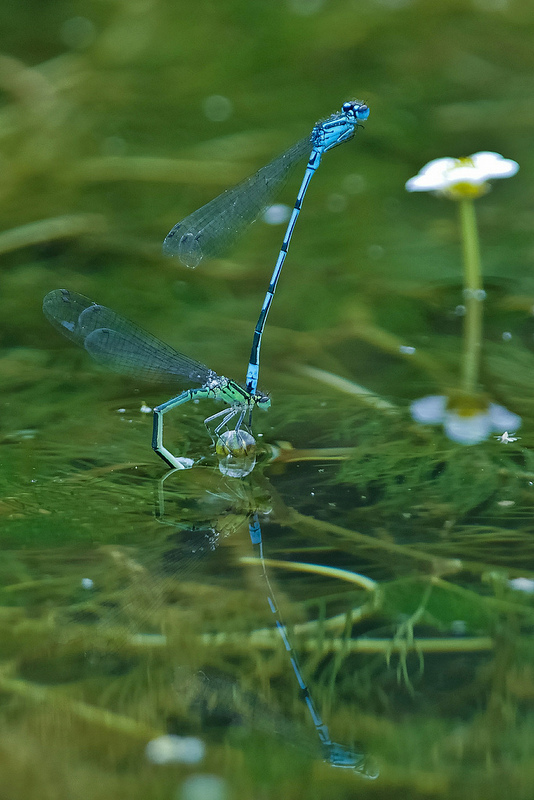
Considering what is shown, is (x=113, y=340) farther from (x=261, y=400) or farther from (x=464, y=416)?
(x=464, y=416)

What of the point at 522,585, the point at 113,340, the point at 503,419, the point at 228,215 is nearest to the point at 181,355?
the point at 113,340

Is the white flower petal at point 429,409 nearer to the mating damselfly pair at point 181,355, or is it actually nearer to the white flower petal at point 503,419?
the white flower petal at point 503,419

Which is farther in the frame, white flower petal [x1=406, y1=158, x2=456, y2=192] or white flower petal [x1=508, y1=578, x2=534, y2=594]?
white flower petal [x1=406, y1=158, x2=456, y2=192]

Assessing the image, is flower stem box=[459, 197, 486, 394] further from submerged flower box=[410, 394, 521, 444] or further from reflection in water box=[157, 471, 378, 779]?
reflection in water box=[157, 471, 378, 779]

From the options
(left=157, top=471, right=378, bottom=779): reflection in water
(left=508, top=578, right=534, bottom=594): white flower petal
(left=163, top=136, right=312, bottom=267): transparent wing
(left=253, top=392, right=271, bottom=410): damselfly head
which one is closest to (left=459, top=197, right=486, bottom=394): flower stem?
(left=253, top=392, right=271, bottom=410): damselfly head

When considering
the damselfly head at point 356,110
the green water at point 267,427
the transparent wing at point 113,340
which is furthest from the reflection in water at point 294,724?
the damselfly head at point 356,110

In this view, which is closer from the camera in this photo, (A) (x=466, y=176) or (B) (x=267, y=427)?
(B) (x=267, y=427)

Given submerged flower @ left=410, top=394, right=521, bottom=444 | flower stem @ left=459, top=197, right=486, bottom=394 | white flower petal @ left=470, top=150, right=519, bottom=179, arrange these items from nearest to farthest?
submerged flower @ left=410, top=394, right=521, bottom=444, flower stem @ left=459, top=197, right=486, bottom=394, white flower petal @ left=470, top=150, right=519, bottom=179
